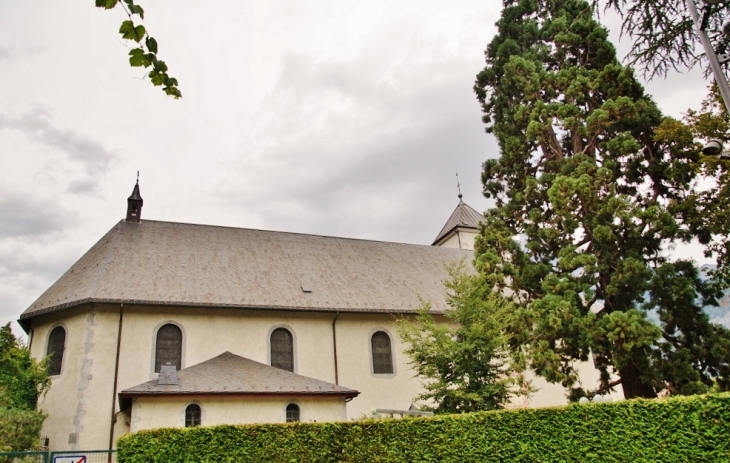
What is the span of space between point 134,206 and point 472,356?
1610 centimetres

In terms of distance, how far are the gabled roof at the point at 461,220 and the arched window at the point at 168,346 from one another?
19.4 metres

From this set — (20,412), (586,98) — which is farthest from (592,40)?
(20,412)

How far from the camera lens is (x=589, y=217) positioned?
47.9 feet

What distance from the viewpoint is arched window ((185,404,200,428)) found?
629 inches

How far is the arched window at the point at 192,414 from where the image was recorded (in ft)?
52.4

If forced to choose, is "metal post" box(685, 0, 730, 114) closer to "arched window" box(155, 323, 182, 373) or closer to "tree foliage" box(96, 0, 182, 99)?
"tree foliage" box(96, 0, 182, 99)

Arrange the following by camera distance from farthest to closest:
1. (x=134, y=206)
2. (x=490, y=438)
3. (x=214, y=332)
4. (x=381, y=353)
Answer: (x=134, y=206) → (x=381, y=353) → (x=214, y=332) → (x=490, y=438)

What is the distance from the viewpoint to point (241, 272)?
2209 cm

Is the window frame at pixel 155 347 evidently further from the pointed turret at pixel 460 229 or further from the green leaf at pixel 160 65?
the pointed turret at pixel 460 229

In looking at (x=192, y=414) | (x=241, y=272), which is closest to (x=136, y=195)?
(x=241, y=272)

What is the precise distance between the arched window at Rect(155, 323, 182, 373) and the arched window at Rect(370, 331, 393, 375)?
7.35 metres

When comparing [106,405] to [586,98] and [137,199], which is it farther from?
[586,98]

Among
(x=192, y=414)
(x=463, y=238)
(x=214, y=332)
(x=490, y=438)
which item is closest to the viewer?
(x=490, y=438)

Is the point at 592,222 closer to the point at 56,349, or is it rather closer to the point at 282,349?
the point at 282,349
